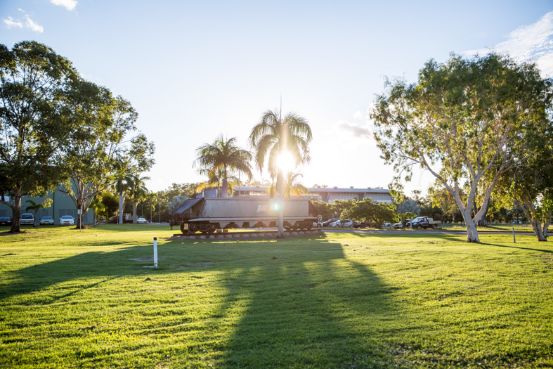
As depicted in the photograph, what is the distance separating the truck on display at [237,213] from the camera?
3080cm

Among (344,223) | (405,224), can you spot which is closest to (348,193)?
(405,224)

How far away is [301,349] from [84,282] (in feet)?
20.7

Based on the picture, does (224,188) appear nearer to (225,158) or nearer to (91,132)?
(225,158)

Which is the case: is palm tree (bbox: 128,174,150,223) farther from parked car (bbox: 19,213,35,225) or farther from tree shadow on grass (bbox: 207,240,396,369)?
tree shadow on grass (bbox: 207,240,396,369)

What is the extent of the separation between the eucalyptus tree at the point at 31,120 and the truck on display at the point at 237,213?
11.2m

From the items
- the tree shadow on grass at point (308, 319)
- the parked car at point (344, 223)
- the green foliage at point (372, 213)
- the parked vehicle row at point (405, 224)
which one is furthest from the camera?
the parked car at point (344, 223)

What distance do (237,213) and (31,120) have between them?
60.5 ft

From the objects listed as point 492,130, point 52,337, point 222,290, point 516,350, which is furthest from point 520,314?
point 492,130

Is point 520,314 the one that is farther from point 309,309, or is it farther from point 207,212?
point 207,212

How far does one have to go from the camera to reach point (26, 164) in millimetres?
30625

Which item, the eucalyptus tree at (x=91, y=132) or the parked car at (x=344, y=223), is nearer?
the eucalyptus tree at (x=91, y=132)

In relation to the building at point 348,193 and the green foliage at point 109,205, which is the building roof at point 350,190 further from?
the green foliage at point 109,205

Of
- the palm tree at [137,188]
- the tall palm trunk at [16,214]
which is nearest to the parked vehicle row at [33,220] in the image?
the palm tree at [137,188]

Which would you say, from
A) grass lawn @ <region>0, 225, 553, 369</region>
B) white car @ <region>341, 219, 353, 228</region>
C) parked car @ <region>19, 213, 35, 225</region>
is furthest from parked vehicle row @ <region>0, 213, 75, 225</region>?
grass lawn @ <region>0, 225, 553, 369</region>
